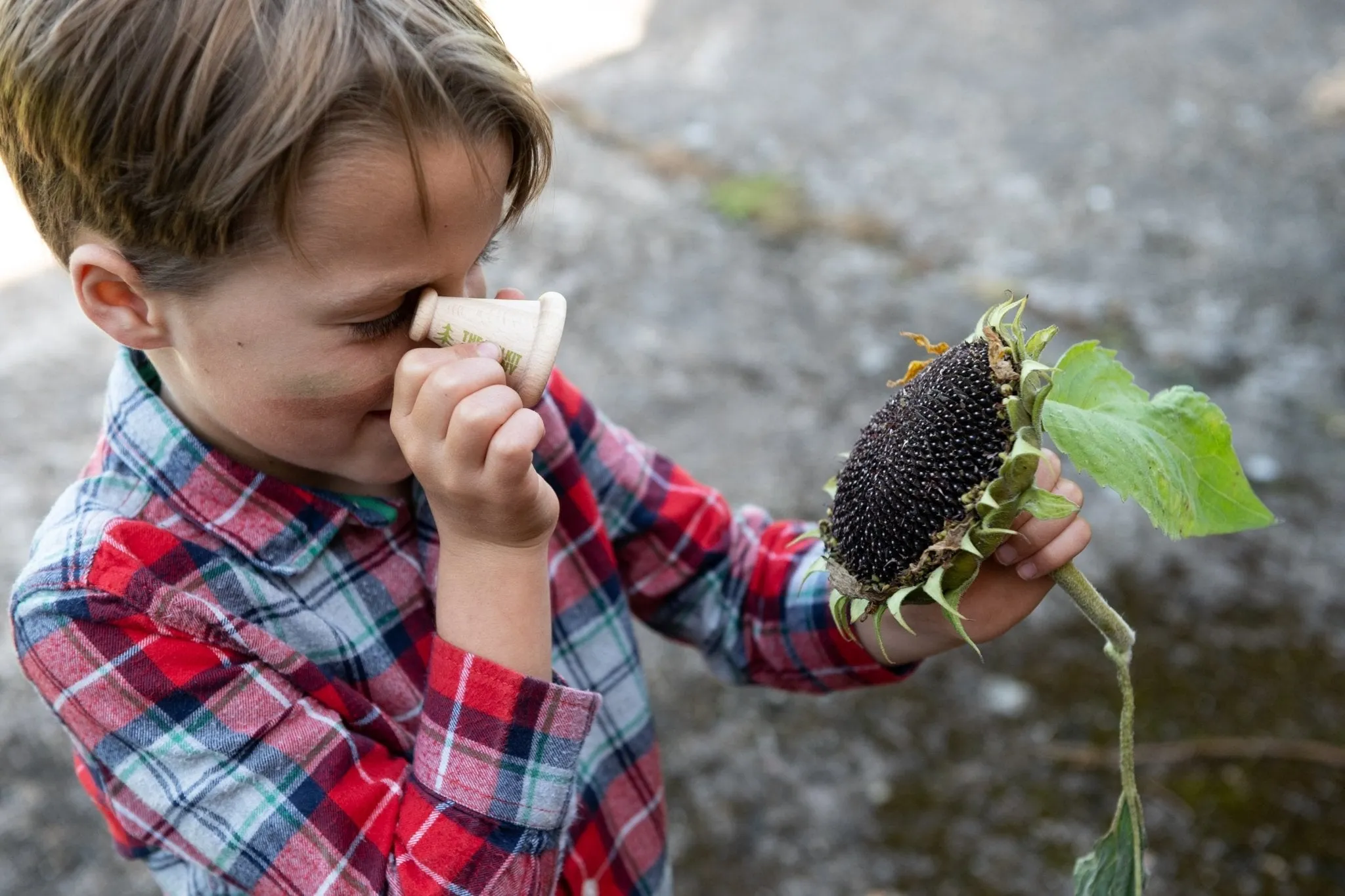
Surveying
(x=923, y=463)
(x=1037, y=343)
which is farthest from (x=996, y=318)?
(x=923, y=463)

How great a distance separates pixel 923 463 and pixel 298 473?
687 mm

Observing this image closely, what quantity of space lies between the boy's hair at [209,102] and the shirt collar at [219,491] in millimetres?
189

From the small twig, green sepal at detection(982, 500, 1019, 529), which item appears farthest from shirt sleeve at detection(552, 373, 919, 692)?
the small twig

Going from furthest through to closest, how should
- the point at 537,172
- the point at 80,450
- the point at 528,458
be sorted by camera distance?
the point at 80,450 < the point at 537,172 < the point at 528,458

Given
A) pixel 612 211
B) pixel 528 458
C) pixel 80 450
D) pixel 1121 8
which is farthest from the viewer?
pixel 1121 8

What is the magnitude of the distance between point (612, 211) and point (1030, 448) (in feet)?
11.1

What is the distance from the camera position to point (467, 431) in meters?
1.07

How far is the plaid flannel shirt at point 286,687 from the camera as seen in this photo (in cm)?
109

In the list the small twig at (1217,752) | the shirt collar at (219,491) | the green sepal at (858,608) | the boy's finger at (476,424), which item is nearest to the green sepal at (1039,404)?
the green sepal at (858,608)

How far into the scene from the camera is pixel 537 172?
1.21m

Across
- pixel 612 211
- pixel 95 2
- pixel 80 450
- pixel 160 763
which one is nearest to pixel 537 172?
pixel 95 2

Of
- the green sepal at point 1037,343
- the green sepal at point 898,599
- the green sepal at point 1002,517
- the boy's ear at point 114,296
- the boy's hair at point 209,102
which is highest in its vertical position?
the boy's hair at point 209,102

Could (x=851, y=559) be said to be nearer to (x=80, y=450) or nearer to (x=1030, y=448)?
(x=1030, y=448)

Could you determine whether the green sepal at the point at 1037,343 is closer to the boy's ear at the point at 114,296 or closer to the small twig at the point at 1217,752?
the boy's ear at the point at 114,296
